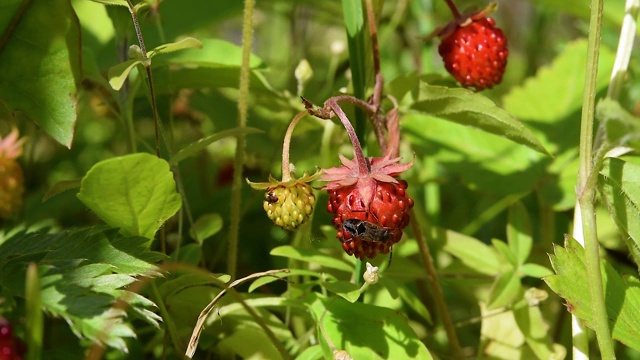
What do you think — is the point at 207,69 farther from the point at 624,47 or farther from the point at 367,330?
the point at 624,47

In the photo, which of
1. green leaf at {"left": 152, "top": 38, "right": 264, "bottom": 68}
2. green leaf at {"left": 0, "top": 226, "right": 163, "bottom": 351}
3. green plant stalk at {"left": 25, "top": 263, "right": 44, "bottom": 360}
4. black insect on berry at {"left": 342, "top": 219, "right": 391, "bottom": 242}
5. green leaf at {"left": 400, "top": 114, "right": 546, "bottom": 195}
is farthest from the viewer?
green leaf at {"left": 400, "top": 114, "right": 546, "bottom": 195}

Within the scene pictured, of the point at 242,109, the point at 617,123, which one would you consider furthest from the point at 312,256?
Answer: the point at 617,123

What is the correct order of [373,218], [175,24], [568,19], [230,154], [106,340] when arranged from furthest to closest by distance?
[568,19], [230,154], [175,24], [373,218], [106,340]

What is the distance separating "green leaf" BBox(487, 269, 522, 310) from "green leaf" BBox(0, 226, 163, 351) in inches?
18.2

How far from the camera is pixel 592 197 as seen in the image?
87cm

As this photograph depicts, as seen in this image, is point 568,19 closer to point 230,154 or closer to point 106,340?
point 230,154

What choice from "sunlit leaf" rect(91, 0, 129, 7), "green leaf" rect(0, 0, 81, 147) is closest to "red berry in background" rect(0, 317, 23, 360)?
"green leaf" rect(0, 0, 81, 147)

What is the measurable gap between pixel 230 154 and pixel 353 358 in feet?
2.85

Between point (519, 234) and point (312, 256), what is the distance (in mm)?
337

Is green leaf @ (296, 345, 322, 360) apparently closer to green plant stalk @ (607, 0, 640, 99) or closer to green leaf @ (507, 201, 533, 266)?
green leaf @ (507, 201, 533, 266)

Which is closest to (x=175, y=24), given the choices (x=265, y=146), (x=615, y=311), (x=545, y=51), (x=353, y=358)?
(x=265, y=146)

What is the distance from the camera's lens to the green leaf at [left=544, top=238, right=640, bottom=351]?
86 cm

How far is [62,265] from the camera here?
79 centimetres

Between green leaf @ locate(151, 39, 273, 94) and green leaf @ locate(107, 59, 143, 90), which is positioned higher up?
green leaf @ locate(107, 59, 143, 90)
